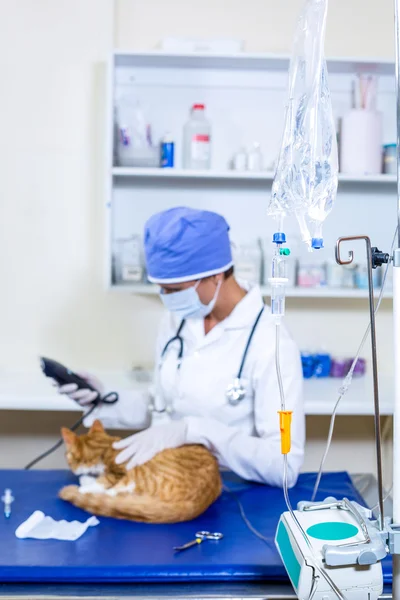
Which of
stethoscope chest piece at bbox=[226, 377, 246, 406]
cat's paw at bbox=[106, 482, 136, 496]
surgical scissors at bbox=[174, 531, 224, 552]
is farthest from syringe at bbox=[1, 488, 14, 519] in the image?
stethoscope chest piece at bbox=[226, 377, 246, 406]

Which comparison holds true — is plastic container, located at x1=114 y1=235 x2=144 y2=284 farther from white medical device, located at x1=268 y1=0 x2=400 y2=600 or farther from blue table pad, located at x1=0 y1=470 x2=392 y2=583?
white medical device, located at x1=268 y1=0 x2=400 y2=600

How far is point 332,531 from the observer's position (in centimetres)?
108

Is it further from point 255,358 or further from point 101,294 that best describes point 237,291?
point 101,294

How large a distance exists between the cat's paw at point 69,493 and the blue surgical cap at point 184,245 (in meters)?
0.55

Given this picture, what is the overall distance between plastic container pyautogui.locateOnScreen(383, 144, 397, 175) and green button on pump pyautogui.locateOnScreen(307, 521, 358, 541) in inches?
71.7

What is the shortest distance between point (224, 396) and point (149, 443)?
11.6 inches

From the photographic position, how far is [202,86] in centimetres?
277

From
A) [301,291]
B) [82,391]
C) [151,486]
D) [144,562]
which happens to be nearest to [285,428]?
[144,562]

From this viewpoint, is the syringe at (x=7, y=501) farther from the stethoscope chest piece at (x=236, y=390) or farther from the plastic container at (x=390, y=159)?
the plastic container at (x=390, y=159)

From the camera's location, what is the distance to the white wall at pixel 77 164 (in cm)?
277

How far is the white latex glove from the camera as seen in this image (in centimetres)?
192

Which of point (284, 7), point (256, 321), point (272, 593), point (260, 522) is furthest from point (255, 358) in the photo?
point (284, 7)

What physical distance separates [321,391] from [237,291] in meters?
0.81

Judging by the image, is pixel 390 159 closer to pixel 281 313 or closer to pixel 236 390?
pixel 236 390
